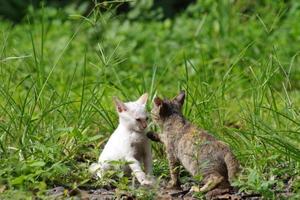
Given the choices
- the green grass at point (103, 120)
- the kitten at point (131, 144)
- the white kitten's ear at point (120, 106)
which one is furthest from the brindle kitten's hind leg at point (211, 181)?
the white kitten's ear at point (120, 106)

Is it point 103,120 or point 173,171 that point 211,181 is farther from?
point 103,120

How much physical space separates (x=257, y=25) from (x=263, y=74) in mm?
4934

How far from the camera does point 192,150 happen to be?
17.1 ft

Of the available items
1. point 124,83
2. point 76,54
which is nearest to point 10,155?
point 124,83

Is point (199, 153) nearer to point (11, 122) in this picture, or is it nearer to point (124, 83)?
point (11, 122)

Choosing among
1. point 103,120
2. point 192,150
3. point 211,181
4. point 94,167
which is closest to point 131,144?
point 94,167

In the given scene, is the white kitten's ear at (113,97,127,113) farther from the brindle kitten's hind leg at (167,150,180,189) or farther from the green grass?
the brindle kitten's hind leg at (167,150,180,189)

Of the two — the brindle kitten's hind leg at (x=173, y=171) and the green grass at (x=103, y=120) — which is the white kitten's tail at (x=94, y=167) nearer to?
the green grass at (x=103, y=120)

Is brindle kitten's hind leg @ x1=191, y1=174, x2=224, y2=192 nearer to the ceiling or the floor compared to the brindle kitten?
nearer to the floor

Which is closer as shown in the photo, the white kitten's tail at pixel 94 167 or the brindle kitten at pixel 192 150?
the brindle kitten at pixel 192 150

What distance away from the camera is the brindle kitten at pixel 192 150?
508cm

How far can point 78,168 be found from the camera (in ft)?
18.6

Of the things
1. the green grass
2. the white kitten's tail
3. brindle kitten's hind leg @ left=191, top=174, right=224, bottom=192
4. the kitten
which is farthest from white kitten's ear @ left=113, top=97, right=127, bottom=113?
brindle kitten's hind leg @ left=191, top=174, right=224, bottom=192

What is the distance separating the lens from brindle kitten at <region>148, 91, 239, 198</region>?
508cm
